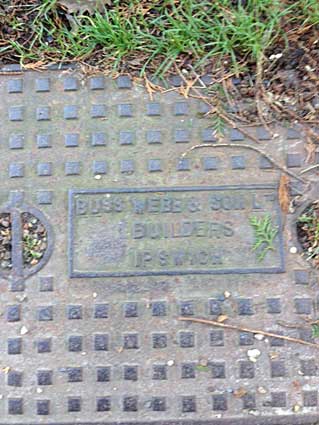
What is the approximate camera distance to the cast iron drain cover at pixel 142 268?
6.61ft

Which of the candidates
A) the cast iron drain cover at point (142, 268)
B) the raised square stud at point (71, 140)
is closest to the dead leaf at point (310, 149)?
the cast iron drain cover at point (142, 268)

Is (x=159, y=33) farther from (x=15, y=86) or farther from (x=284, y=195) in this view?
(x=284, y=195)

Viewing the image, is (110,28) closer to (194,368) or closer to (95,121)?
(95,121)

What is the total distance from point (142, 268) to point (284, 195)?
0.51 meters

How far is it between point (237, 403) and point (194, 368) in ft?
0.55

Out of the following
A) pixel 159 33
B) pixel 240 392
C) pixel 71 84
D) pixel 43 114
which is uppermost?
pixel 159 33

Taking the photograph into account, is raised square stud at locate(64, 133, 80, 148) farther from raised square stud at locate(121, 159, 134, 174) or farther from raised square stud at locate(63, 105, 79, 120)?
raised square stud at locate(121, 159, 134, 174)

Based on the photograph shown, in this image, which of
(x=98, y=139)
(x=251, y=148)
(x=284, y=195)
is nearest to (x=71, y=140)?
(x=98, y=139)

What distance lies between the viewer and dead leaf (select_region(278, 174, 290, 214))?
210 cm

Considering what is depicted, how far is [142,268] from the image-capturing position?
207 cm

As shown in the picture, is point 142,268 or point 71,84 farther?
point 71,84

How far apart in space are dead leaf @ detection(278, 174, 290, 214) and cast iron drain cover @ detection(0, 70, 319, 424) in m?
0.02

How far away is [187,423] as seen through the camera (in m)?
2.01

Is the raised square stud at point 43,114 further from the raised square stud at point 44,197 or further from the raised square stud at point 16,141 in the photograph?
the raised square stud at point 44,197
